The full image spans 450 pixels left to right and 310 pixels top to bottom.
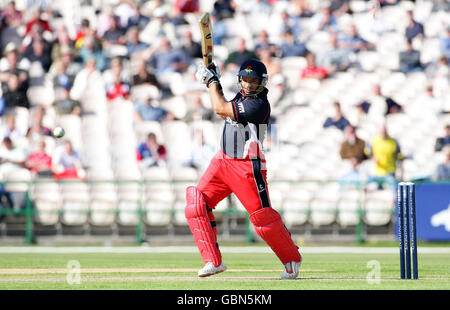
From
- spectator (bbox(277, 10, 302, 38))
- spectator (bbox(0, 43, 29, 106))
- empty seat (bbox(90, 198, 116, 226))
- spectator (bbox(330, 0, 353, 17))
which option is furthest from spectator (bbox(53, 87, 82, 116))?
spectator (bbox(330, 0, 353, 17))

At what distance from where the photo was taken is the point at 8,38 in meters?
23.5

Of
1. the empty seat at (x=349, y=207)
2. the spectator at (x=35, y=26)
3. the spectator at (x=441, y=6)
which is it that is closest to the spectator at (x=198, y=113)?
the empty seat at (x=349, y=207)

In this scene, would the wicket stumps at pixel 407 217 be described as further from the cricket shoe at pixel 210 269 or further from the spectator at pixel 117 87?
the spectator at pixel 117 87

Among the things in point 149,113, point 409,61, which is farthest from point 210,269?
point 409,61

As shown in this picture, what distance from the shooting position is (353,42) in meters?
22.9

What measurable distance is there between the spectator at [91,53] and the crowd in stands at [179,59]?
0.11ft

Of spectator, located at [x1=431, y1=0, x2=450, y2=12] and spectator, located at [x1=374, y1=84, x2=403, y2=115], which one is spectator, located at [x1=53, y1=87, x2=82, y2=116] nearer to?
spectator, located at [x1=374, y1=84, x2=403, y2=115]

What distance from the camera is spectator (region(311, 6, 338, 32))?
23.5m

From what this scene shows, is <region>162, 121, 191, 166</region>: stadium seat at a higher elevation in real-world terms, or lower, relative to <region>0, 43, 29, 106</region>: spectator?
lower

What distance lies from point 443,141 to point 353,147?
76.4 inches

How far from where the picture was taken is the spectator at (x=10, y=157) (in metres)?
19.6

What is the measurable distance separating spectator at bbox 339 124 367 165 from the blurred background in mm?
24
